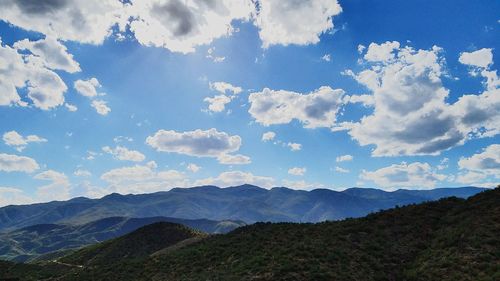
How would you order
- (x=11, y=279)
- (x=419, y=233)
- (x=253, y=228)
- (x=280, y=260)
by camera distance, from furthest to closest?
(x=253, y=228), (x=11, y=279), (x=419, y=233), (x=280, y=260)

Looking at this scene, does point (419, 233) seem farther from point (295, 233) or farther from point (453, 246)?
point (295, 233)

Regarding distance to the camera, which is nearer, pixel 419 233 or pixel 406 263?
pixel 406 263

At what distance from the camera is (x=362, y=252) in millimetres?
43781

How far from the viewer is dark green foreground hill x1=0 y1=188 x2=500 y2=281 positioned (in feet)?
121

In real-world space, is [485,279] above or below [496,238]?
below

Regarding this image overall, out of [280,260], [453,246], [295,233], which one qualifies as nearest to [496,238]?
[453,246]

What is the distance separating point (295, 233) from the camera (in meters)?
56.5

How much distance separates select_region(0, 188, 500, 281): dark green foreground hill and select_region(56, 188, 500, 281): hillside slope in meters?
0.08

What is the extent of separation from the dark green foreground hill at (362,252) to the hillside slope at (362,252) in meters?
0.08

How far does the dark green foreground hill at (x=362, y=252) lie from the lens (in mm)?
37031

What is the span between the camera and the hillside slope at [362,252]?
37031 millimetres

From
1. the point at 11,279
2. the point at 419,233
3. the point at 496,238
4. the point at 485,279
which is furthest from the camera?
the point at 11,279

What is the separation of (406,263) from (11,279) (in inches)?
2287

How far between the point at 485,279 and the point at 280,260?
19.4 m
